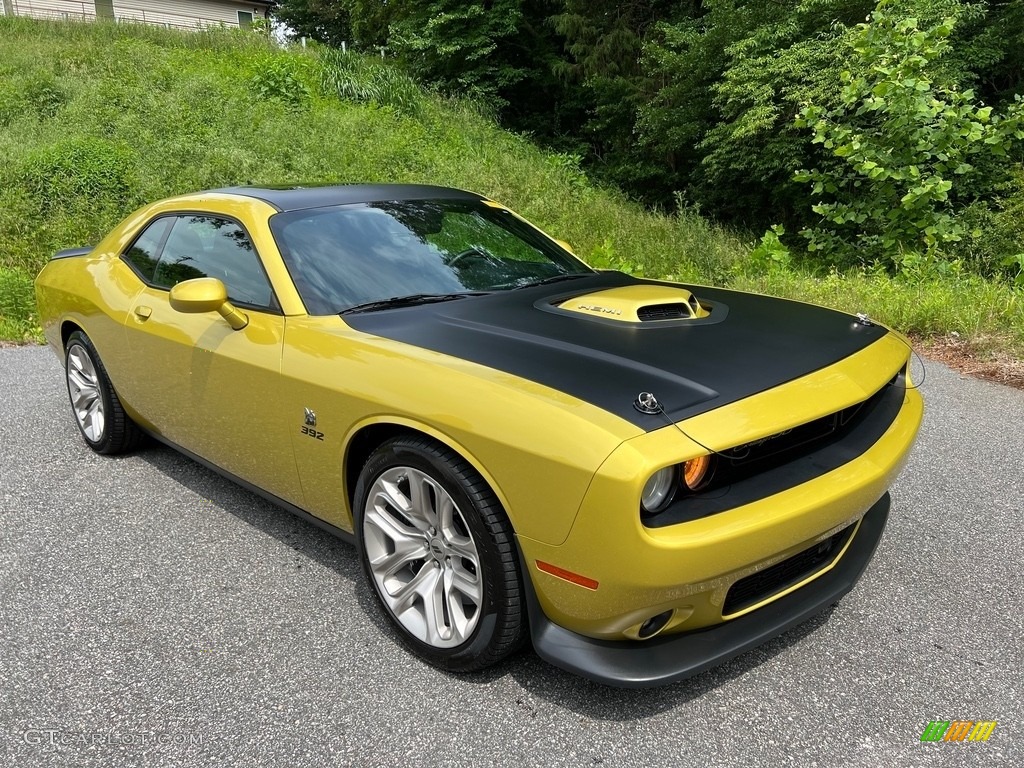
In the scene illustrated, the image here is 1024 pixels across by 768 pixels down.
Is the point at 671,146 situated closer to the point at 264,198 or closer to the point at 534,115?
the point at 534,115

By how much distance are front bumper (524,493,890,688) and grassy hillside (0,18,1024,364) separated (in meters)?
4.64

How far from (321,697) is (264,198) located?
2.09m

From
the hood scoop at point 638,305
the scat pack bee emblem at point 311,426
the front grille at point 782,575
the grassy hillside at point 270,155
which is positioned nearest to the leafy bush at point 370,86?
the grassy hillside at point 270,155

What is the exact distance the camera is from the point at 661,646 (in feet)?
6.67

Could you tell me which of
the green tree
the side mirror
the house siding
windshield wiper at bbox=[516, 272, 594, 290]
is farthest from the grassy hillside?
the house siding

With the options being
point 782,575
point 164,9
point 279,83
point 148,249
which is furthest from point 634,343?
point 164,9

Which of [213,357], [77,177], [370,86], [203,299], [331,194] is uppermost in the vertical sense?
[370,86]

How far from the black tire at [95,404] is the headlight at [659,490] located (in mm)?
3133

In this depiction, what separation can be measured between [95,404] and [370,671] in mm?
2705

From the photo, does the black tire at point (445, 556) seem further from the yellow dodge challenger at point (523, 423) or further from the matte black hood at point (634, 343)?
the matte black hood at point (634, 343)

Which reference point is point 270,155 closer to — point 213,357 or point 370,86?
point 370,86

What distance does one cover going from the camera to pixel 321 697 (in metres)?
2.24

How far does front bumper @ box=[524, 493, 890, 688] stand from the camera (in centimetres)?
196

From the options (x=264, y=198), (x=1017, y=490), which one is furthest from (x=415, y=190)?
(x=1017, y=490)
